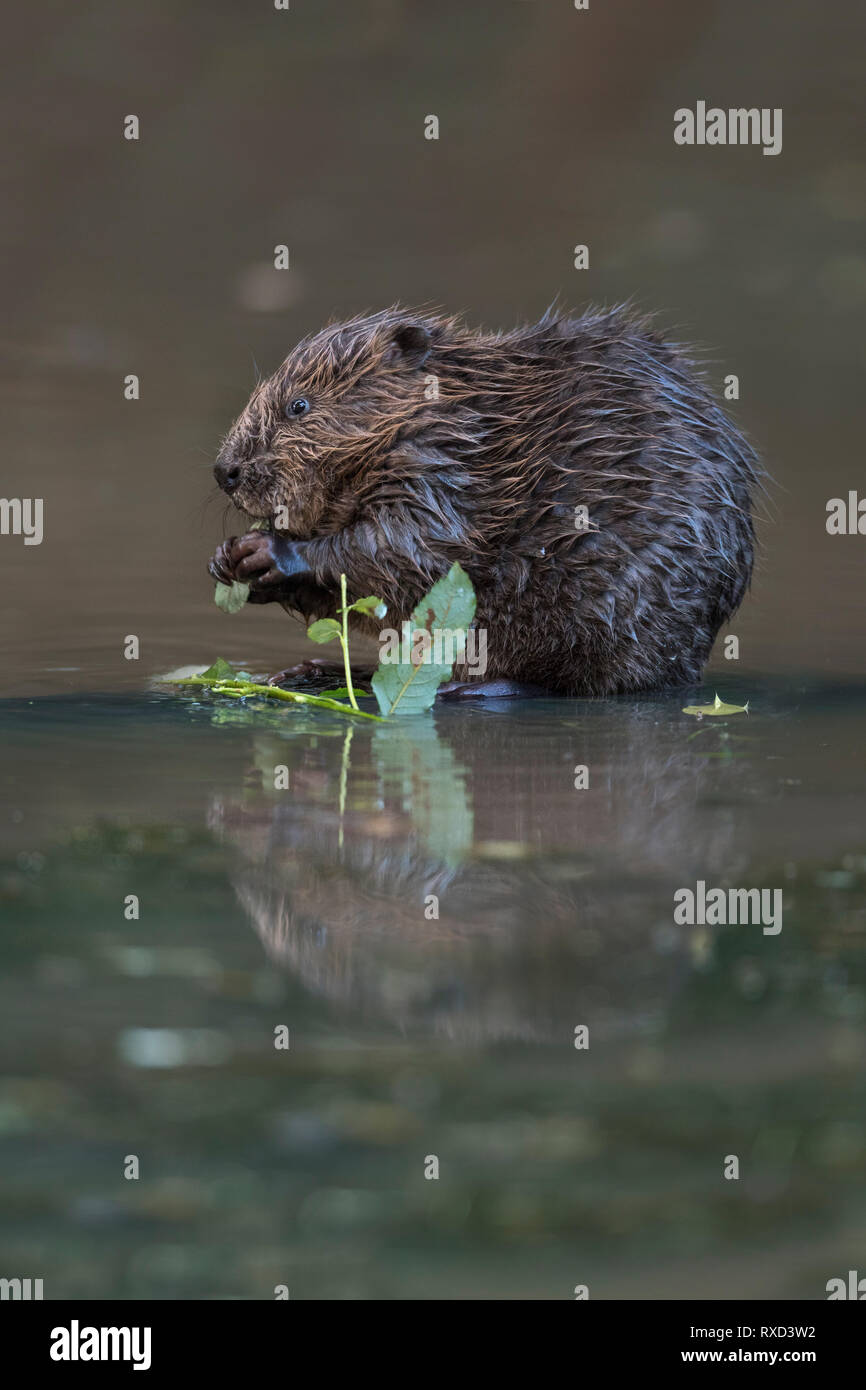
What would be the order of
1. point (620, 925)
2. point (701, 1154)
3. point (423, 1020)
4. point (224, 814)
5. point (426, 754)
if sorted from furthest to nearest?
point (426, 754) < point (224, 814) < point (620, 925) < point (423, 1020) < point (701, 1154)

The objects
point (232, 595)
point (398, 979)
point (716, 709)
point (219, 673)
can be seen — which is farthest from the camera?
point (232, 595)

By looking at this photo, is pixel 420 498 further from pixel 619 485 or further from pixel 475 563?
pixel 619 485

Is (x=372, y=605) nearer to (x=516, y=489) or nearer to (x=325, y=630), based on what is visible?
(x=325, y=630)

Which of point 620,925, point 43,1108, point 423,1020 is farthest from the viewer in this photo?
point 620,925

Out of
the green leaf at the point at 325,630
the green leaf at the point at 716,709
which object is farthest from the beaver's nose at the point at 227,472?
the green leaf at the point at 716,709

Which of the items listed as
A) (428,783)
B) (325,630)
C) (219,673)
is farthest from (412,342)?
(428,783)

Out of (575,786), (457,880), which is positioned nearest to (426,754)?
(575,786)

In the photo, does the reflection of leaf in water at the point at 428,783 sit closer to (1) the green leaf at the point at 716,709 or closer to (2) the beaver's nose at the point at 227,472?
(1) the green leaf at the point at 716,709
